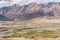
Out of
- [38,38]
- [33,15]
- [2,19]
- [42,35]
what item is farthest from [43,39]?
[33,15]

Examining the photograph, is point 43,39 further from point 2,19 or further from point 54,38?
point 2,19

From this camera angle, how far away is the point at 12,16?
636 ft

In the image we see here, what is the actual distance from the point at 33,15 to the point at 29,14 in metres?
4.77

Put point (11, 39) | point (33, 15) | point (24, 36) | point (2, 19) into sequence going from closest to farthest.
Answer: point (11, 39), point (24, 36), point (2, 19), point (33, 15)

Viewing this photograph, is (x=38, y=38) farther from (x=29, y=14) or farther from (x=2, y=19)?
(x=29, y=14)

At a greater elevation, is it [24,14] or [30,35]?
[24,14]

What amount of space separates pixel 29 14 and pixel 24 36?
356ft

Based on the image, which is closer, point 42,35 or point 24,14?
point 42,35

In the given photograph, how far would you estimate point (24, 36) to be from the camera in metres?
86.8

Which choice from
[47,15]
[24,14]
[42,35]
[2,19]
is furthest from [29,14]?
[42,35]

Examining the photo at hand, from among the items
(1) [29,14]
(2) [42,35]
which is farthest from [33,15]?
(2) [42,35]

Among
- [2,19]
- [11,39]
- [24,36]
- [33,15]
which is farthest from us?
[33,15]

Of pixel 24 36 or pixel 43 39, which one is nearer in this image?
pixel 43 39

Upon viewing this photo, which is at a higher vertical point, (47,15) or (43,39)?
(47,15)
